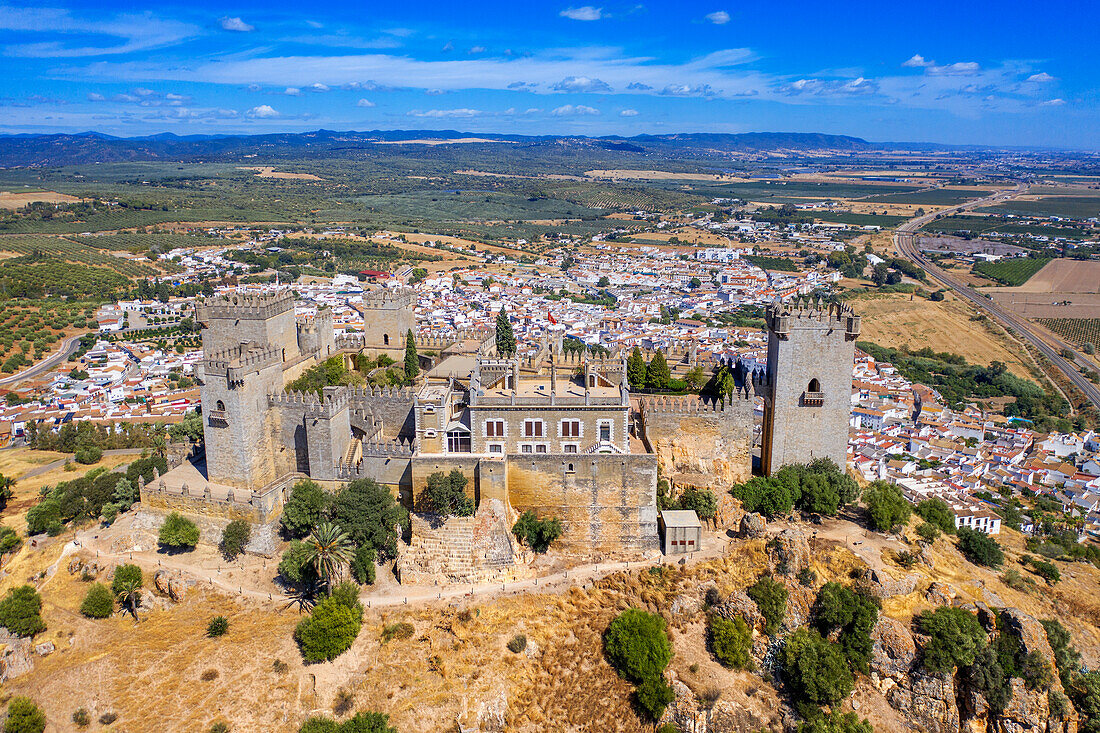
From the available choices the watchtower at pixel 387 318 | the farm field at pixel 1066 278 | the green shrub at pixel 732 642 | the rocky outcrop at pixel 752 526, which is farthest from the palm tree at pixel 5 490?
the farm field at pixel 1066 278

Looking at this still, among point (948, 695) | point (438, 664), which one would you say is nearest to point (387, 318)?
point (438, 664)

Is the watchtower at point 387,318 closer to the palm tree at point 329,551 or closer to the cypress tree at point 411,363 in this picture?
the cypress tree at point 411,363

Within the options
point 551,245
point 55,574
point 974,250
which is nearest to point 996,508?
point 55,574

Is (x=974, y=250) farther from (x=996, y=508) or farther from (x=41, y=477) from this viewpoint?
(x=41, y=477)

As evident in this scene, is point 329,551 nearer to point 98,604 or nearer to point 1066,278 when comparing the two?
point 98,604

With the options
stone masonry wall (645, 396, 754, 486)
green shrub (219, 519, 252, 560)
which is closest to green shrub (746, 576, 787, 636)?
stone masonry wall (645, 396, 754, 486)
